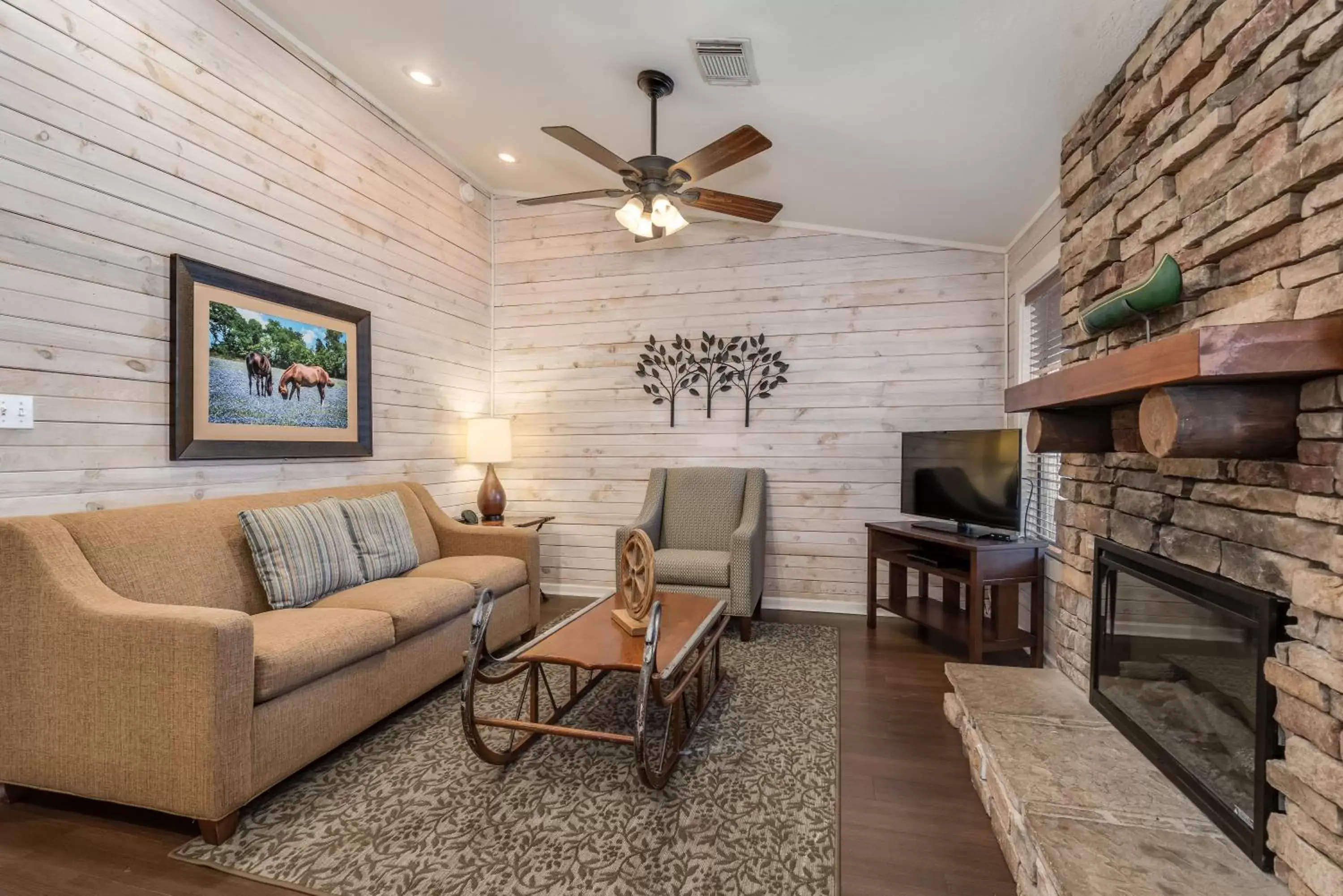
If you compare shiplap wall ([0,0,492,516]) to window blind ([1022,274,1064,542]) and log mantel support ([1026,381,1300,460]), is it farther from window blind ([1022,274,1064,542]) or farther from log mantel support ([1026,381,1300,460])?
window blind ([1022,274,1064,542])

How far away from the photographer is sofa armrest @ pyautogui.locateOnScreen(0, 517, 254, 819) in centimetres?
178

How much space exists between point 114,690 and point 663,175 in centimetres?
271

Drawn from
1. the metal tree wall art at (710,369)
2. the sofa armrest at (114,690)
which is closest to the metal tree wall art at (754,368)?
the metal tree wall art at (710,369)

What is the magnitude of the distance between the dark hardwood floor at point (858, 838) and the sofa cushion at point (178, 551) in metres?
0.69

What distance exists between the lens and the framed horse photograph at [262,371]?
2.54 m

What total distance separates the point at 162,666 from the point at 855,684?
8.83ft

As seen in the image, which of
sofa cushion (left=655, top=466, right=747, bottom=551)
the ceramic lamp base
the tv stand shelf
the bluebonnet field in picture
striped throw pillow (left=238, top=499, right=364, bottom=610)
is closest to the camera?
striped throw pillow (left=238, top=499, right=364, bottom=610)

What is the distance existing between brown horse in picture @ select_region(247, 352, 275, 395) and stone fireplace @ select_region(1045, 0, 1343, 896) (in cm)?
347

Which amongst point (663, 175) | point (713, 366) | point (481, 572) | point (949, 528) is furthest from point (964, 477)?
point (481, 572)

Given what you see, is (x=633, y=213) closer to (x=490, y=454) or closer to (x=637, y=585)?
(x=637, y=585)

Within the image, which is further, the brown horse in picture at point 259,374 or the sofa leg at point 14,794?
the brown horse in picture at point 259,374

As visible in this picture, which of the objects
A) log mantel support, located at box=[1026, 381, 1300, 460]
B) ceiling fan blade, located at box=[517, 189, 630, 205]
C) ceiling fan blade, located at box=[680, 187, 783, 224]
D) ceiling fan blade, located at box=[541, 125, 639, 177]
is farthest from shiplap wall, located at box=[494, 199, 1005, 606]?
log mantel support, located at box=[1026, 381, 1300, 460]

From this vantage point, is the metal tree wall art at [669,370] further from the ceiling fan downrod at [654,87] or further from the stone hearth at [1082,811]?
the stone hearth at [1082,811]

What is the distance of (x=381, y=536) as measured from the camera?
3039 millimetres
